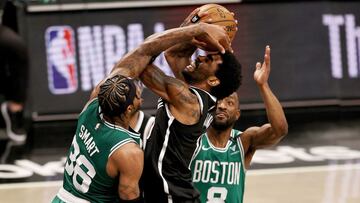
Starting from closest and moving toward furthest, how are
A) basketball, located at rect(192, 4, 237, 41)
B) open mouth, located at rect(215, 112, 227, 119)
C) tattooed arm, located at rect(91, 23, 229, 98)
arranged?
1. tattooed arm, located at rect(91, 23, 229, 98)
2. basketball, located at rect(192, 4, 237, 41)
3. open mouth, located at rect(215, 112, 227, 119)

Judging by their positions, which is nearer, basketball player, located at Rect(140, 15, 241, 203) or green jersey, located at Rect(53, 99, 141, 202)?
green jersey, located at Rect(53, 99, 141, 202)

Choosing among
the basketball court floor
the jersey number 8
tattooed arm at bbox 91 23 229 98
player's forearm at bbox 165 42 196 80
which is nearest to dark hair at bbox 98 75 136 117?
tattooed arm at bbox 91 23 229 98

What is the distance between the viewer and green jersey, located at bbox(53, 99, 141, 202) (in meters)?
4.74

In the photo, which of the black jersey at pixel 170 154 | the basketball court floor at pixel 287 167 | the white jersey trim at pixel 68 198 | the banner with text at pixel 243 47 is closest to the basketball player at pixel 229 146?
the black jersey at pixel 170 154

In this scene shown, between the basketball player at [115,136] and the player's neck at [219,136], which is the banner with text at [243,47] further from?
the basketball player at [115,136]

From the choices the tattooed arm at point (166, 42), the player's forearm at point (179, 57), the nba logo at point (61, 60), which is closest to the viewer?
the tattooed arm at point (166, 42)

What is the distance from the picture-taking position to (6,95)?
10586 millimetres

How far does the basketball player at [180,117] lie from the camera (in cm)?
488

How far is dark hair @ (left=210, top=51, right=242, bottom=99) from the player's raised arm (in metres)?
0.38

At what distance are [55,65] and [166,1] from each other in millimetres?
1595

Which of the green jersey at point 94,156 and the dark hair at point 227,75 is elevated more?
the dark hair at point 227,75

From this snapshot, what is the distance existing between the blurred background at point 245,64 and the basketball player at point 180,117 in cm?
417

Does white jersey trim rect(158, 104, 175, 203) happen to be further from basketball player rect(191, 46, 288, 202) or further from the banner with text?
the banner with text

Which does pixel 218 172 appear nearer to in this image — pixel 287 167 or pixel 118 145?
pixel 118 145
